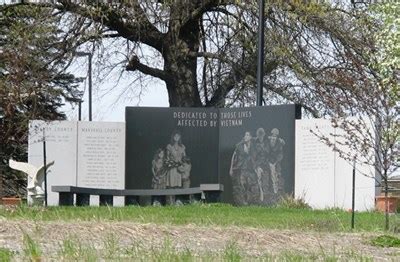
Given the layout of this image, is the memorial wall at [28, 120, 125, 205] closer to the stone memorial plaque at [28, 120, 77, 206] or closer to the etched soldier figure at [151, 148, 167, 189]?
the stone memorial plaque at [28, 120, 77, 206]

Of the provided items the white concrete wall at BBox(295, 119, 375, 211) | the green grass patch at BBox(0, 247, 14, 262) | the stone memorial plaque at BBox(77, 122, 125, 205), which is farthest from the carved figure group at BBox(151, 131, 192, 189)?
the green grass patch at BBox(0, 247, 14, 262)

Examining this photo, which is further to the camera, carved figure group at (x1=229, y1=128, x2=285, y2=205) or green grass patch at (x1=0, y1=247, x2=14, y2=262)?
carved figure group at (x1=229, y1=128, x2=285, y2=205)

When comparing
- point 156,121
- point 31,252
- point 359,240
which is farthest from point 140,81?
point 31,252

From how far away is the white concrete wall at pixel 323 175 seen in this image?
78.7ft

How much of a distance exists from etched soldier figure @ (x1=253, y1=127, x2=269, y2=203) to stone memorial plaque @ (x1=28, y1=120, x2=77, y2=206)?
4903 millimetres

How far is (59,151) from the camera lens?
26.4 metres

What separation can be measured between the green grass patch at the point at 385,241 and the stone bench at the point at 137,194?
37.4 feet

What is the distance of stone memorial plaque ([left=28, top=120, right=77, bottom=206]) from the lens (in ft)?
86.6

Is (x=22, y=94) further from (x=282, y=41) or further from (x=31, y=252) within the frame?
(x=31, y=252)

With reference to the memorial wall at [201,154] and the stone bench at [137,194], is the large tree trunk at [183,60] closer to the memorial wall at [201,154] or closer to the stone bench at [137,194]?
the memorial wall at [201,154]

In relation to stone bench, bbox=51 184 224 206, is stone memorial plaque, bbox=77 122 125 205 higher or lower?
higher

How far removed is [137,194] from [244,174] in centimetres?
290

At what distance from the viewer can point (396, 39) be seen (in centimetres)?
2184

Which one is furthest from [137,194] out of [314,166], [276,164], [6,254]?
[6,254]
